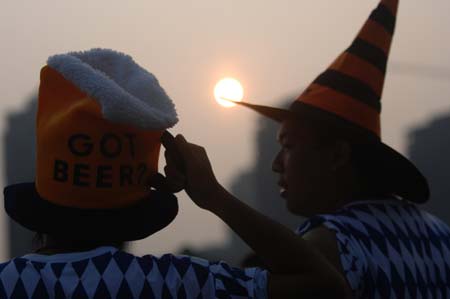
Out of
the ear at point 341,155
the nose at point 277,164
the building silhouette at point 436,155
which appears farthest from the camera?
the building silhouette at point 436,155

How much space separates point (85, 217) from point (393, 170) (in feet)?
2.80

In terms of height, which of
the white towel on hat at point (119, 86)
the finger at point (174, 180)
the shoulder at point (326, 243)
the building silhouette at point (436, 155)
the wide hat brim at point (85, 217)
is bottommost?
the building silhouette at point (436, 155)

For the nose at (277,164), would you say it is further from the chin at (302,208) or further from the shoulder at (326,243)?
the shoulder at (326,243)

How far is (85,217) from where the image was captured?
1229 mm

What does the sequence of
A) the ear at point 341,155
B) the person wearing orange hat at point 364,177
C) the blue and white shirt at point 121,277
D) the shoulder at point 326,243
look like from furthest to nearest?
1. the ear at point 341,155
2. the person wearing orange hat at point 364,177
3. the shoulder at point 326,243
4. the blue and white shirt at point 121,277

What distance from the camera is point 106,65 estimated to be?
1.31 meters

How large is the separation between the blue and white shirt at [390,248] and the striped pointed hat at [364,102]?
7 cm

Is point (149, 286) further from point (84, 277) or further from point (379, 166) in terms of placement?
point (379, 166)

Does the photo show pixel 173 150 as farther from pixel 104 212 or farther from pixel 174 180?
pixel 104 212

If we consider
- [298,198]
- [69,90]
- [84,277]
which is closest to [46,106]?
[69,90]

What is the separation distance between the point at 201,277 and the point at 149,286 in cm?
9

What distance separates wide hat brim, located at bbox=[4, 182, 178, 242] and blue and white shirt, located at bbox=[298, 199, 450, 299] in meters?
0.38

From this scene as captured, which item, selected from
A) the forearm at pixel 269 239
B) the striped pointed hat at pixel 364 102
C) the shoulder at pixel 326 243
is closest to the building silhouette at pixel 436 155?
the striped pointed hat at pixel 364 102

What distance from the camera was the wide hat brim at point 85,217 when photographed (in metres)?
1.23
